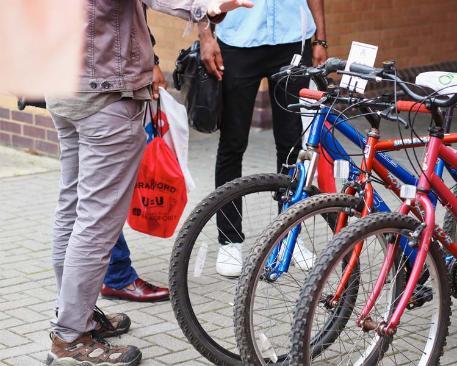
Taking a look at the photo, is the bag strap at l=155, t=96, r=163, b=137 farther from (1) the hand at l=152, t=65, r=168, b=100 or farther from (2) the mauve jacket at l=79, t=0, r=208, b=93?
(2) the mauve jacket at l=79, t=0, r=208, b=93

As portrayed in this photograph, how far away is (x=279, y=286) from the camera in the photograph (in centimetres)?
412

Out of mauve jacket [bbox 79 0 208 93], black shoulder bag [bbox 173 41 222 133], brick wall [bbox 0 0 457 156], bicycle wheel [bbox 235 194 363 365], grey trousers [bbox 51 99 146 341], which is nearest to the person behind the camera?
bicycle wheel [bbox 235 194 363 365]

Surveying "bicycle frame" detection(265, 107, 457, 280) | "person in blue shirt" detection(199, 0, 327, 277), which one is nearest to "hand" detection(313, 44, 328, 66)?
"person in blue shirt" detection(199, 0, 327, 277)

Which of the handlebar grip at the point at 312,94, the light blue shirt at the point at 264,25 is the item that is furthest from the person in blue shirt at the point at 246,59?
the handlebar grip at the point at 312,94

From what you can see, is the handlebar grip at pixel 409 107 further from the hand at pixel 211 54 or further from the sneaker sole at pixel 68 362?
the sneaker sole at pixel 68 362

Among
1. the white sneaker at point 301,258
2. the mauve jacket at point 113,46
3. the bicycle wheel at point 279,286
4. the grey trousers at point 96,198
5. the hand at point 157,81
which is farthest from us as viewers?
the hand at point 157,81

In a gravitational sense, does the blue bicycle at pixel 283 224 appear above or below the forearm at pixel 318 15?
below

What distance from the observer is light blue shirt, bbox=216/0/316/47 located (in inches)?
208

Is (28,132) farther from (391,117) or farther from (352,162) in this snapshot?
(391,117)

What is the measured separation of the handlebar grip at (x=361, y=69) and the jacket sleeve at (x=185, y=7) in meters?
0.64

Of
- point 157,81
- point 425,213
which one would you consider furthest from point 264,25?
point 425,213

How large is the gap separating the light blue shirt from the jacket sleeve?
150 cm

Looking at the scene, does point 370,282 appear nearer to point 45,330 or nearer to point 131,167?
point 131,167

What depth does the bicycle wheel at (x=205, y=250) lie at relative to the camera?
13.8 ft
